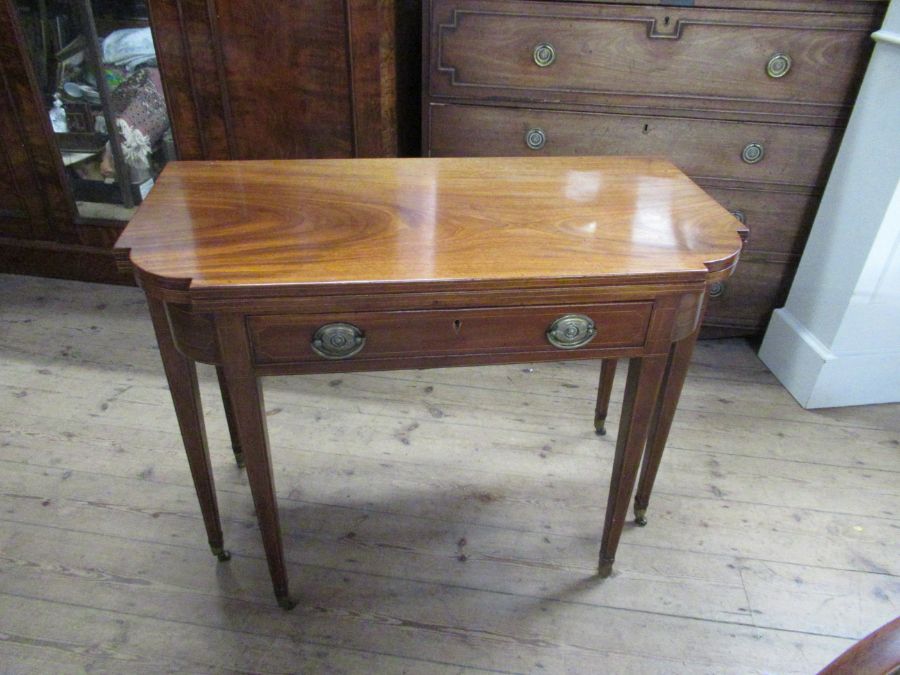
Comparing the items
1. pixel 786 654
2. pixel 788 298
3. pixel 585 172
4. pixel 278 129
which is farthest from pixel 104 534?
pixel 788 298

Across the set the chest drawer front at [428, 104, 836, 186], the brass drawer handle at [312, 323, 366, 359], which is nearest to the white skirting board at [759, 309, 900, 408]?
the chest drawer front at [428, 104, 836, 186]

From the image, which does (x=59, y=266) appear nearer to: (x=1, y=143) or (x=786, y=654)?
(x=1, y=143)

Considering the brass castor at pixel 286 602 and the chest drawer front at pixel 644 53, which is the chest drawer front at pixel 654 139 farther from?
the brass castor at pixel 286 602

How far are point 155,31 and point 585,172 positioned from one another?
141cm

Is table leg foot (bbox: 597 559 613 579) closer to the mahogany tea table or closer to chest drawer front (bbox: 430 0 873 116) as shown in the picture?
the mahogany tea table

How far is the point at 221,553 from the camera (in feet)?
4.76

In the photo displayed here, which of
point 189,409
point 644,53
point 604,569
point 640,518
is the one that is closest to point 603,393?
point 640,518

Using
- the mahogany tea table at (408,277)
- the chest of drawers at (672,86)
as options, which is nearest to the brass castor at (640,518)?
A: the mahogany tea table at (408,277)

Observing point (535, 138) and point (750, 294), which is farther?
point (750, 294)

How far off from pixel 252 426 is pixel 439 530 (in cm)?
65

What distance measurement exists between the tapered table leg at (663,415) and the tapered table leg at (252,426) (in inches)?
31.8

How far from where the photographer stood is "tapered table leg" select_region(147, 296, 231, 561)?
1.10 m

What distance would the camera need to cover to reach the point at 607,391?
1.81 m

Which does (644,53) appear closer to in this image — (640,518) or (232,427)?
(640,518)
